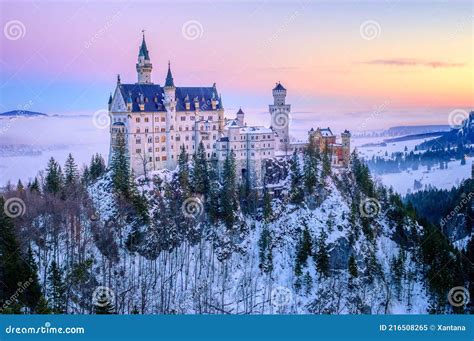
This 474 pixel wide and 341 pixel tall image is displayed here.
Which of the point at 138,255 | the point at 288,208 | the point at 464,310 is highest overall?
the point at 288,208

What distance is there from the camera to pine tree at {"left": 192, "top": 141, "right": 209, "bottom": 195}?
111 ft

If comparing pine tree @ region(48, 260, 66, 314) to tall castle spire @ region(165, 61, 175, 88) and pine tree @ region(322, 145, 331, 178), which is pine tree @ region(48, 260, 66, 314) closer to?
tall castle spire @ region(165, 61, 175, 88)

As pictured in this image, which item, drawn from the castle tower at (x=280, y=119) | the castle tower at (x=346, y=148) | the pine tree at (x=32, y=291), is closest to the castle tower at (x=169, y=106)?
the castle tower at (x=280, y=119)

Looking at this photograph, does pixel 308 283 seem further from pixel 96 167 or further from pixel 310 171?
pixel 96 167

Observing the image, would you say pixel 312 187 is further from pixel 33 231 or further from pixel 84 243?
pixel 33 231

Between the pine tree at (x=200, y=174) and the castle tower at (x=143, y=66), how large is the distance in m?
5.65

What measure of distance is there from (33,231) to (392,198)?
22390 millimetres

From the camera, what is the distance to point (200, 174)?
112 ft

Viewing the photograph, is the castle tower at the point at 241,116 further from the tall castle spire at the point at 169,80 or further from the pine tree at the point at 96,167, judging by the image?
the pine tree at the point at 96,167

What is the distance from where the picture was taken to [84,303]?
27.1 metres

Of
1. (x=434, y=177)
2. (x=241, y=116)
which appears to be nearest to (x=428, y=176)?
(x=434, y=177)

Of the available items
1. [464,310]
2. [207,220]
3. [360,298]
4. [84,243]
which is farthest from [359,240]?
[84,243]

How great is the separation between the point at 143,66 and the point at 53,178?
28.5 feet

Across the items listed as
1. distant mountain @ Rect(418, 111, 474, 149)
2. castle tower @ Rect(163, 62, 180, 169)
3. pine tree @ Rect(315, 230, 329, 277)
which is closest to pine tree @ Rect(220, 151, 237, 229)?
castle tower @ Rect(163, 62, 180, 169)
